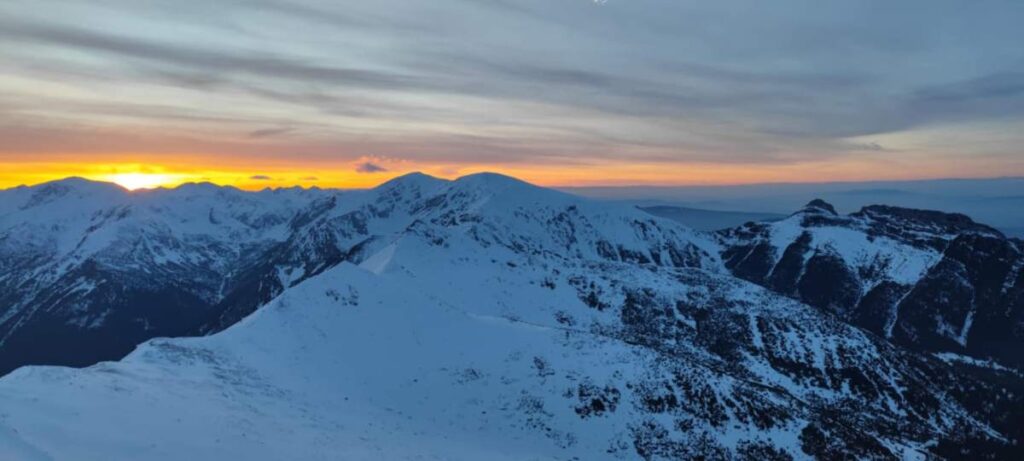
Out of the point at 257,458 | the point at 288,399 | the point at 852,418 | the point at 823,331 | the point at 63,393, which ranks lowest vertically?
the point at 852,418

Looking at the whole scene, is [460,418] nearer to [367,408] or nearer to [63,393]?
[367,408]

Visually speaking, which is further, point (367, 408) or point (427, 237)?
point (427, 237)

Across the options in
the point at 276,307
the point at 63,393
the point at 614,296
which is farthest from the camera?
the point at 614,296

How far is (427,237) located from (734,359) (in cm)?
8570

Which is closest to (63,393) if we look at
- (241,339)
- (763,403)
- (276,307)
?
(241,339)

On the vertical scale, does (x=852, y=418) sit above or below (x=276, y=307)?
below

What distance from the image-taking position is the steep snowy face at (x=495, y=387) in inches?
1613

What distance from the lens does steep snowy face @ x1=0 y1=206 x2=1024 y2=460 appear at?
134ft

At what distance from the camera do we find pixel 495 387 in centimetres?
7206

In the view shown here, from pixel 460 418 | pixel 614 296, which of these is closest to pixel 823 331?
pixel 614 296

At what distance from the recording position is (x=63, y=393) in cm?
3959

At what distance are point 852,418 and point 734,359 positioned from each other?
23470 mm

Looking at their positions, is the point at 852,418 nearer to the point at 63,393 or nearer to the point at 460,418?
the point at 460,418

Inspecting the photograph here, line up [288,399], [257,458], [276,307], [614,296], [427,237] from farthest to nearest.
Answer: [427,237] < [614,296] < [276,307] < [288,399] < [257,458]
